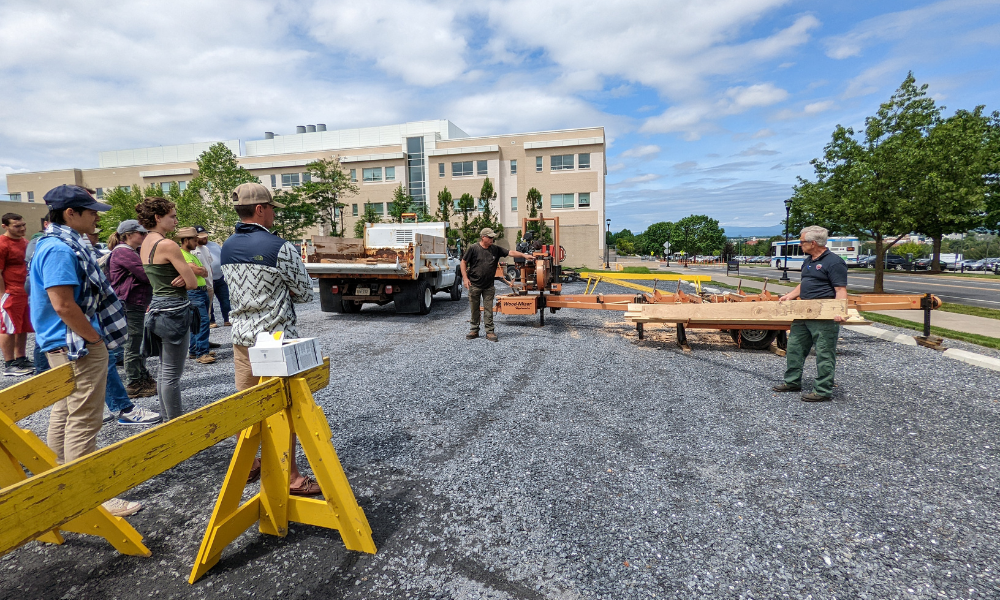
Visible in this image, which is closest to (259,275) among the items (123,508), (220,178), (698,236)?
(123,508)

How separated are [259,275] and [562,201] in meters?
36.5

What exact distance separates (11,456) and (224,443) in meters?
1.62

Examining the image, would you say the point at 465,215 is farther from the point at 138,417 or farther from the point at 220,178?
the point at 138,417

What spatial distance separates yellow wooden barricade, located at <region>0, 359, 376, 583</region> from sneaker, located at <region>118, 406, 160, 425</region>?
5.90ft

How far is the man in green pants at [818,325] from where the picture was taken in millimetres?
4496

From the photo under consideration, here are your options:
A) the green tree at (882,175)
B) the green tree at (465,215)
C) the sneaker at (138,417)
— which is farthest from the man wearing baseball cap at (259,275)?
the green tree at (465,215)

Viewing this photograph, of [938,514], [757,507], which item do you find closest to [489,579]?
[757,507]

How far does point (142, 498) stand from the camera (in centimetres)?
286

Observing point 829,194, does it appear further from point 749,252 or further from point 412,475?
point 749,252

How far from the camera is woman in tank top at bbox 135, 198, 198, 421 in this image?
3.37 meters

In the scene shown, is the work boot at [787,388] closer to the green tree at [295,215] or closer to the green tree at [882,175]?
the green tree at [882,175]

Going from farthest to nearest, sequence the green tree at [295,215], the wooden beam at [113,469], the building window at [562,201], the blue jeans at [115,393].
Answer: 1. the building window at [562,201]
2. the green tree at [295,215]
3. the blue jeans at [115,393]
4. the wooden beam at [113,469]

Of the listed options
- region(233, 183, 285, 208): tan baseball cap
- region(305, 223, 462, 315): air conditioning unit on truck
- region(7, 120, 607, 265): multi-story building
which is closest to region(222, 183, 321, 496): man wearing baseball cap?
region(233, 183, 285, 208): tan baseball cap

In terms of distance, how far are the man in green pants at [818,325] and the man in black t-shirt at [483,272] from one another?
3.99 metres
